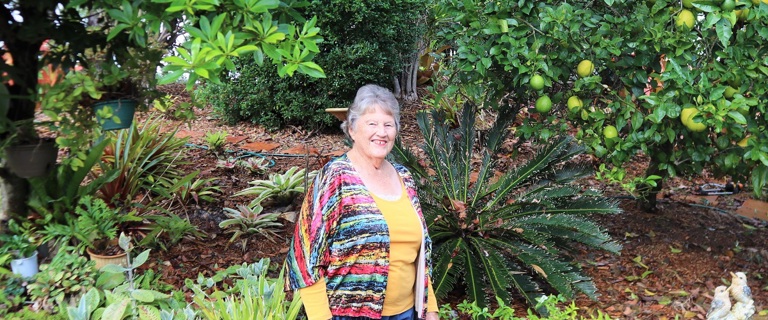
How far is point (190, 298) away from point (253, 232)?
0.77 meters

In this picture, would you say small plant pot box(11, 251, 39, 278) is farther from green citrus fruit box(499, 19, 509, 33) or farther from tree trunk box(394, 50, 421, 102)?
tree trunk box(394, 50, 421, 102)

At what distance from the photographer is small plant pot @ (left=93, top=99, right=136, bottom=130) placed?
2.81 meters

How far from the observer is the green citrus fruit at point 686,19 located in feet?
9.27

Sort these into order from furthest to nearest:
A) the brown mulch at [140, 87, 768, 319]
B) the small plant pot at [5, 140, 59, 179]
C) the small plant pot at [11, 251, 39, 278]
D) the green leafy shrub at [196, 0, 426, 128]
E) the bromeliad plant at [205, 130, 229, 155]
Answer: the green leafy shrub at [196, 0, 426, 128] < the bromeliad plant at [205, 130, 229, 155] < the brown mulch at [140, 87, 768, 319] < the small plant pot at [11, 251, 39, 278] < the small plant pot at [5, 140, 59, 179]

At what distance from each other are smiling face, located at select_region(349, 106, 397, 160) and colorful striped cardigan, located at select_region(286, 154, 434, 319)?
100 millimetres

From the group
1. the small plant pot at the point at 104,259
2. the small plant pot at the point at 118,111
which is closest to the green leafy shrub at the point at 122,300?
the small plant pot at the point at 104,259

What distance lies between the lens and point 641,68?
3.28m

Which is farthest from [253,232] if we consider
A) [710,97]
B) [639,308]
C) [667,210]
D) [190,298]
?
[667,210]

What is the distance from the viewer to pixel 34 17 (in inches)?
110

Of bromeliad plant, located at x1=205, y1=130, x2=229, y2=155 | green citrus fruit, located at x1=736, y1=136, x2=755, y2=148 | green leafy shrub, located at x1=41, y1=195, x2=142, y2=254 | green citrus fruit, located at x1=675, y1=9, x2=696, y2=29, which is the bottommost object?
green leafy shrub, located at x1=41, y1=195, x2=142, y2=254

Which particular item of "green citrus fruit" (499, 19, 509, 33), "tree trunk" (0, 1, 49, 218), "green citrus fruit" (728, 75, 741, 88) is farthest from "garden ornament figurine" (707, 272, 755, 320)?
"tree trunk" (0, 1, 49, 218)

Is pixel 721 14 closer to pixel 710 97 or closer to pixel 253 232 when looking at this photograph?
pixel 710 97

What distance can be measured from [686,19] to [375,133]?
1.50m

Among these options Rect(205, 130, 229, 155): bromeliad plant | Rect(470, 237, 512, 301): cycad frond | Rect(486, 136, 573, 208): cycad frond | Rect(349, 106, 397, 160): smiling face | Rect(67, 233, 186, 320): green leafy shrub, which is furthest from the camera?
Rect(205, 130, 229, 155): bromeliad plant
